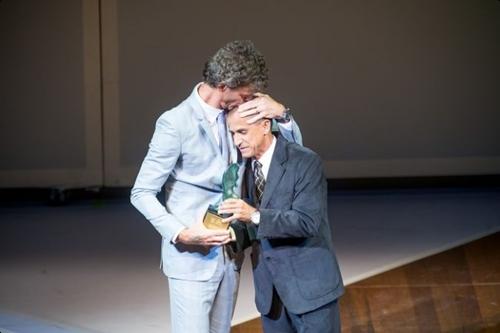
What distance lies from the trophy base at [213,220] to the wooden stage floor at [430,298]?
2207 mm

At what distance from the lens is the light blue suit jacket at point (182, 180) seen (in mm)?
2977

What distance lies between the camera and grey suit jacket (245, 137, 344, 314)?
292 centimetres

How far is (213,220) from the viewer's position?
2.93m

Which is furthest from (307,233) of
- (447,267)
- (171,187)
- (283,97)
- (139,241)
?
(283,97)

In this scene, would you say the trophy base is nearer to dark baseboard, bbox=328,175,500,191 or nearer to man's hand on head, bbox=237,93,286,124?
man's hand on head, bbox=237,93,286,124

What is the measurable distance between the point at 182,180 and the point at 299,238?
15.9 inches

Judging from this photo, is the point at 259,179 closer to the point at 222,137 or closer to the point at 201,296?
the point at 222,137

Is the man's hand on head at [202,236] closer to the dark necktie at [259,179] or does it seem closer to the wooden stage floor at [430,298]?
the dark necktie at [259,179]

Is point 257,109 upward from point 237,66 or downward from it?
downward

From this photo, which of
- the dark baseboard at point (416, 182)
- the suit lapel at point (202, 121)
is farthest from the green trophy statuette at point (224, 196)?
the dark baseboard at point (416, 182)

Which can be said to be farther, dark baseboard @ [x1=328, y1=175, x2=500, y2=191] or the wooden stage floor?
dark baseboard @ [x1=328, y1=175, x2=500, y2=191]

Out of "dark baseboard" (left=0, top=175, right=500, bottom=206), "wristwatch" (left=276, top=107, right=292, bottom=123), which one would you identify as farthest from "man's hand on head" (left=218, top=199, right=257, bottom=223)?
"dark baseboard" (left=0, top=175, right=500, bottom=206)

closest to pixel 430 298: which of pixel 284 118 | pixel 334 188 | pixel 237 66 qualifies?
pixel 284 118

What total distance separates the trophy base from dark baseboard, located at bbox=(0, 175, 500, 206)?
6.54m
